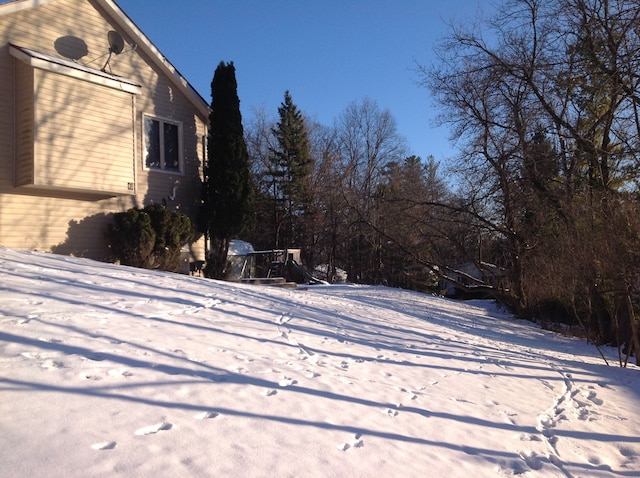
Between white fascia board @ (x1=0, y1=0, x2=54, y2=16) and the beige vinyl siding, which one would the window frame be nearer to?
the beige vinyl siding

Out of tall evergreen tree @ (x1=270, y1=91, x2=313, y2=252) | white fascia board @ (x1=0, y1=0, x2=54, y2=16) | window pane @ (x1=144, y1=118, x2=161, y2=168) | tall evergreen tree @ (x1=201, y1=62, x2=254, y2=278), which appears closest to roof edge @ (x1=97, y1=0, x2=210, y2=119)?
tall evergreen tree @ (x1=201, y1=62, x2=254, y2=278)

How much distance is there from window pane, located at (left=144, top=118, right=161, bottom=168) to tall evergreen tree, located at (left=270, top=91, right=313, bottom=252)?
2095cm

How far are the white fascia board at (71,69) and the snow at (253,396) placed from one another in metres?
4.66

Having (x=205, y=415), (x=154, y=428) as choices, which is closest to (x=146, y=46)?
(x=205, y=415)

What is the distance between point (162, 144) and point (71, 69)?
3.46 metres

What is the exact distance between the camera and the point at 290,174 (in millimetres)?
36562

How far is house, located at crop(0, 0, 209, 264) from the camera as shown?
1084 centimetres

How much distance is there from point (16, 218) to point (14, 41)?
12.8ft

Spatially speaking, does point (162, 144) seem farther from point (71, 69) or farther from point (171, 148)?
point (71, 69)

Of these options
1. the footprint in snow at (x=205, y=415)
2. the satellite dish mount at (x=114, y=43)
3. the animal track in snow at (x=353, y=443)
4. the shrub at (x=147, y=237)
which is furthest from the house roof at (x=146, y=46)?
the animal track in snow at (x=353, y=443)

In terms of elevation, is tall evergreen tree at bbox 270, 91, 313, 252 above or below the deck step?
above

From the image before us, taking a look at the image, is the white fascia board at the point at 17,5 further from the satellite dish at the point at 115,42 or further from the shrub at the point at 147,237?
the shrub at the point at 147,237

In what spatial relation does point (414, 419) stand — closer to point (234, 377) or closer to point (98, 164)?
point (234, 377)

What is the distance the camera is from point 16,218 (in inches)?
429
